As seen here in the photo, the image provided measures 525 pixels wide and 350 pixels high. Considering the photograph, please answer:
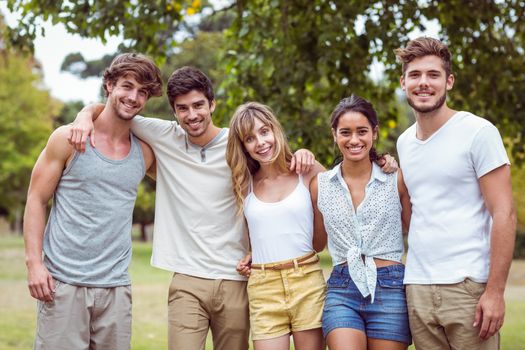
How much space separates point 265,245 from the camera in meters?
4.39

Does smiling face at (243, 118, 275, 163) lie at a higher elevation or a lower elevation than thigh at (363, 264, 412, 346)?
higher

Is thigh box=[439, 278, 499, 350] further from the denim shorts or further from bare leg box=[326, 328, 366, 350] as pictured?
bare leg box=[326, 328, 366, 350]

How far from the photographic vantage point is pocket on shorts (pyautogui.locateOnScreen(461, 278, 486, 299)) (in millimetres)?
3805

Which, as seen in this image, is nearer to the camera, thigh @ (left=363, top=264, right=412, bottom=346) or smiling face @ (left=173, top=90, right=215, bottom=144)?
thigh @ (left=363, top=264, right=412, bottom=346)

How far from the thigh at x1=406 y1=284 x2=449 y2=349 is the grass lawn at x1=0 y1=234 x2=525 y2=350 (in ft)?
20.4

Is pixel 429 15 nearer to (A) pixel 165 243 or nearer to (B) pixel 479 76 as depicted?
(B) pixel 479 76

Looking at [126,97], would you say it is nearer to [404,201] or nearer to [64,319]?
[64,319]

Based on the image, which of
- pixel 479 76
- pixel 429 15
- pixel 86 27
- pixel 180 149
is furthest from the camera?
pixel 479 76

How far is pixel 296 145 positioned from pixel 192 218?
12.2ft

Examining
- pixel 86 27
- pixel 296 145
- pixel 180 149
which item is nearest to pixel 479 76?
pixel 296 145

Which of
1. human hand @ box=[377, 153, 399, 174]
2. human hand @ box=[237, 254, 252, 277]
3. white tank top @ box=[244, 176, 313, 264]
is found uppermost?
human hand @ box=[377, 153, 399, 174]

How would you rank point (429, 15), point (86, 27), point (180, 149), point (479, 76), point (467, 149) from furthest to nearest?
point (479, 76) < point (429, 15) < point (86, 27) < point (180, 149) < point (467, 149)

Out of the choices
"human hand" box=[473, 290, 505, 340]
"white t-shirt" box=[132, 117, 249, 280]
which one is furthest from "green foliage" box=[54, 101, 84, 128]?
"human hand" box=[473, 290, 505, 340]

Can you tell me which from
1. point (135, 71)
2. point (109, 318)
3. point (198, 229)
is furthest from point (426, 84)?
point (109, 318)
